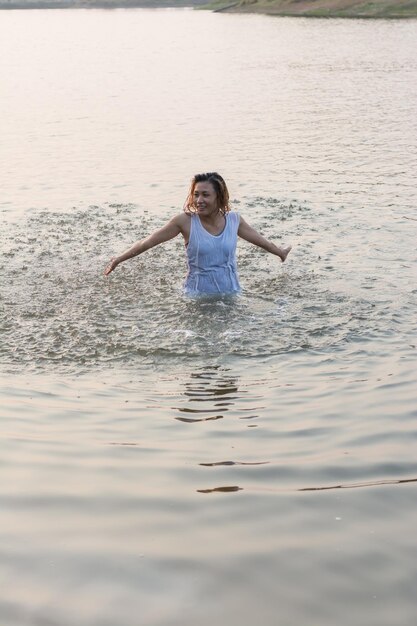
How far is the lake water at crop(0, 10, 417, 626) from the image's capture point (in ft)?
13.8

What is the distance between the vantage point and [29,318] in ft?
29.6

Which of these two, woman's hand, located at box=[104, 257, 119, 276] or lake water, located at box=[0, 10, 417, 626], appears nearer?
lake water, located at box=[0, 10, 417, 626]

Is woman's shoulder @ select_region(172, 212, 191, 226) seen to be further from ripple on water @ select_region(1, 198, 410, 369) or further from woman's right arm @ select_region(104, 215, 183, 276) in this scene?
ripple on water @ select_region(1, 198, 410, 369)

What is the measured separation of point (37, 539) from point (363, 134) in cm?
1667

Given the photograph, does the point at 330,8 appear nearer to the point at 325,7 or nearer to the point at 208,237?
the point at 325,7

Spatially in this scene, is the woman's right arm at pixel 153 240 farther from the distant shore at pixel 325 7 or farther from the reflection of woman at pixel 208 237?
the distant shore at pixel 325 7

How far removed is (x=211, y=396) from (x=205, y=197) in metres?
2.42

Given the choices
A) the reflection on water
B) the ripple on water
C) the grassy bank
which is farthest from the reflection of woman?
the grassy bank

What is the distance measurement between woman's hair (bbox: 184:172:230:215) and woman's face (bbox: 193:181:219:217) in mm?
32

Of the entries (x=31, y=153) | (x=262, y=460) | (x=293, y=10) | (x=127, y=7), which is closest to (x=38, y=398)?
(x=262, y=460)

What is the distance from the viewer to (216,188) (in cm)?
884

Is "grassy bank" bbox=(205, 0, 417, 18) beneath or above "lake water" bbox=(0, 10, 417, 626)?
above

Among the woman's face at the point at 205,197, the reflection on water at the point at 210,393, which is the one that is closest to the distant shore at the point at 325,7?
the woman's face at the point at 205,197

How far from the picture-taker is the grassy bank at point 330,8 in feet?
203
